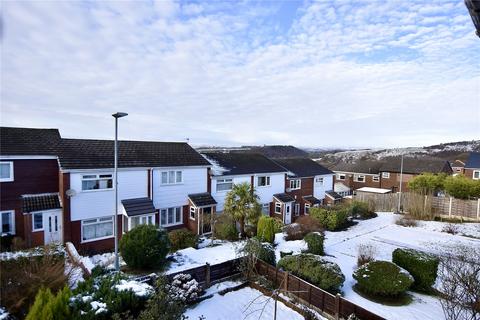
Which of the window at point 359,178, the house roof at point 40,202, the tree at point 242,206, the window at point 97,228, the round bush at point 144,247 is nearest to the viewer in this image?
the round bush at point 144,247

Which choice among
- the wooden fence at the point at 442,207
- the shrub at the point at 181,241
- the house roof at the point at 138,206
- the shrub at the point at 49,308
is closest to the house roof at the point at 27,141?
the house roof at the point at 138,206

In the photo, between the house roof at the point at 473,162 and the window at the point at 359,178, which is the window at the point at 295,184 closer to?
the window at the point at 359,178

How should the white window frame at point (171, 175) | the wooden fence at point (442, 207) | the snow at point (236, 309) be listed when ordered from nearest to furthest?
1. the snow at point (236, 309)
2. the white window frame at point (171, 175)
3. the wooden fence at point (442, 207)

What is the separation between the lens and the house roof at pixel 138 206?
18.0 meters

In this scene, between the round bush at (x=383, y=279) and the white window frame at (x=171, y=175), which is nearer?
the round bush at (x=383, y=279)

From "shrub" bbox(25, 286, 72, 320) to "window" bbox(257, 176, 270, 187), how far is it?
69.8 feet

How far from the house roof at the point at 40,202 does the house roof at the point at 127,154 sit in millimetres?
2272

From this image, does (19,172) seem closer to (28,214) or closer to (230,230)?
(28,214)

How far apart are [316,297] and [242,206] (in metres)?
10.2

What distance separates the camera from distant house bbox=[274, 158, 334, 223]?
2936 cm

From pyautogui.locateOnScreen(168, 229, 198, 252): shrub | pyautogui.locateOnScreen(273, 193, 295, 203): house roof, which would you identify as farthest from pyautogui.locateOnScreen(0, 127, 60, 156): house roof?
pyautogui.locateOnScreen(273, 193, 295, 203): house roof

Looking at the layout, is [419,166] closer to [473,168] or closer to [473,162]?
[473,168]

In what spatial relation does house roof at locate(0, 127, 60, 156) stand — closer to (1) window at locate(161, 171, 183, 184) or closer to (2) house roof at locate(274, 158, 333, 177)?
(1) window at locate(161, 171, 183, 184)

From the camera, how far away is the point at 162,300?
6602 mm
